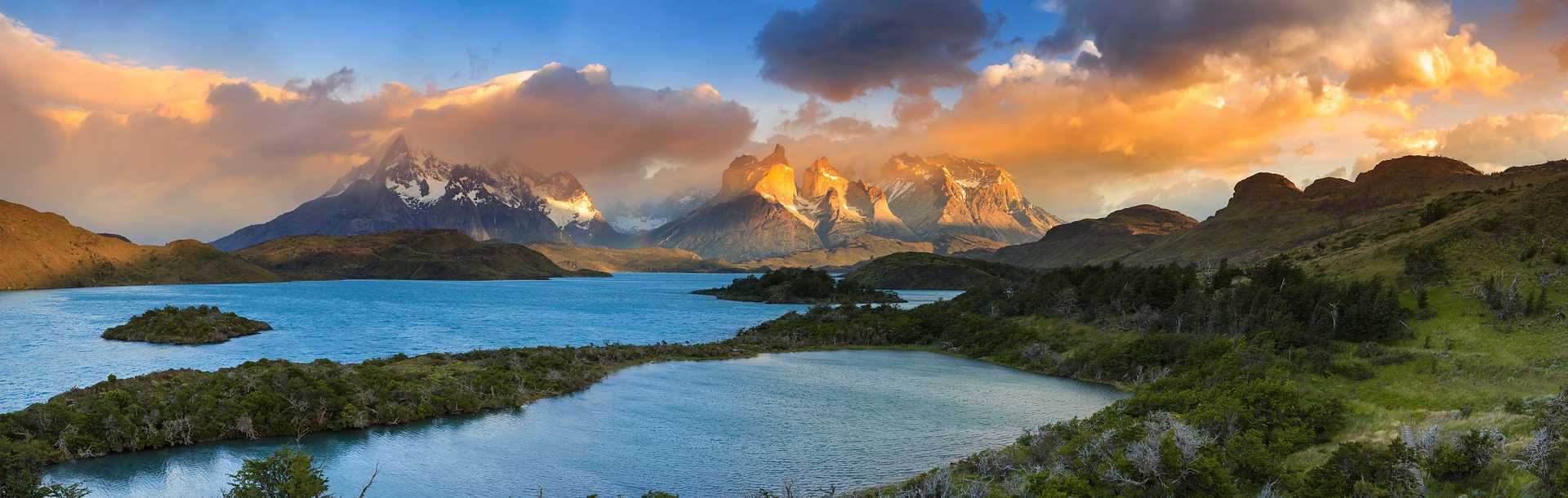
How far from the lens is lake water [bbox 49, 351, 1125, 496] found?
114 ft

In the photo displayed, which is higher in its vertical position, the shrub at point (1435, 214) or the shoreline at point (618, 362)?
the shrub at point (1435, 214)

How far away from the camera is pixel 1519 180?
544 feet

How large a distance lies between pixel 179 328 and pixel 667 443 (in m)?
94.7

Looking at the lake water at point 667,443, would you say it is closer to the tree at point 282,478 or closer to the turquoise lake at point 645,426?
the turquoise lake at point 645,426

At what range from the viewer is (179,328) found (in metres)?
101

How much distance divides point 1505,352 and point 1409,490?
101ft

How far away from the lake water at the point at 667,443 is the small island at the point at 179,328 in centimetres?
7152

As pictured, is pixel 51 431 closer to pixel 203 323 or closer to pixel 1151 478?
pixel 1151 478

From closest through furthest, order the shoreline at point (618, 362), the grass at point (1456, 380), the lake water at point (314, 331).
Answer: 1. the grass at point (1456, 380)
2. the shoreline at point (618, 362)
3. the lake water at point (314, 331)

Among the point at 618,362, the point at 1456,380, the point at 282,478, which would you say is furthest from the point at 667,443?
the point at 1456,380

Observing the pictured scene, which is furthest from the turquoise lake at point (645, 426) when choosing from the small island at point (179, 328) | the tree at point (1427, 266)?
the tree at point (1427, 266)

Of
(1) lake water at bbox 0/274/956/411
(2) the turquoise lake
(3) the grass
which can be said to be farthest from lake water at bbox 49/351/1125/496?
(1) lake water at bbox 0/274/956/411

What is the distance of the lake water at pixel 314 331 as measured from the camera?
76.3 m

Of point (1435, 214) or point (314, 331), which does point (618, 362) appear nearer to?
point (314, 331)
